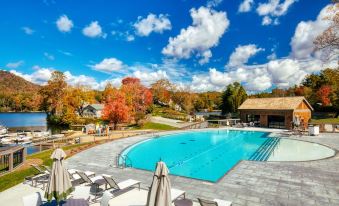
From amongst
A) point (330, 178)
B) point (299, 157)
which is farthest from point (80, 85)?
point (330, 178)

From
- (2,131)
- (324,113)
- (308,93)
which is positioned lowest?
(2,131)

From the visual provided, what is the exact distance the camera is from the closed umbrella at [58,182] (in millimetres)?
7012

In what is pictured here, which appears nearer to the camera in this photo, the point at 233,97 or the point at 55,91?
the point at 233,97

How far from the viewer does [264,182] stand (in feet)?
33.9

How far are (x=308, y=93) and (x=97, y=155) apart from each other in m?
55.0

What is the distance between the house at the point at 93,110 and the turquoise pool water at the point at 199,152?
43022mm

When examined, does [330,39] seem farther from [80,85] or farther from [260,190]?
[80,85]

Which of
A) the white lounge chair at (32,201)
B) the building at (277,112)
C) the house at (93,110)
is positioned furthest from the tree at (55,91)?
the white lounge chair at (32,201)

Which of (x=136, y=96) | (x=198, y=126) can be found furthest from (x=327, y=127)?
(x=136, y=96)

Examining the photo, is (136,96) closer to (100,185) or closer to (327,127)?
(327,127)

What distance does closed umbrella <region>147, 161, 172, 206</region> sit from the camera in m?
5.83

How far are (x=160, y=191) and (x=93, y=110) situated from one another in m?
65.8

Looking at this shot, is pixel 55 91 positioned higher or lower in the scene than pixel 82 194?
higher

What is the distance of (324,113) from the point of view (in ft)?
174
